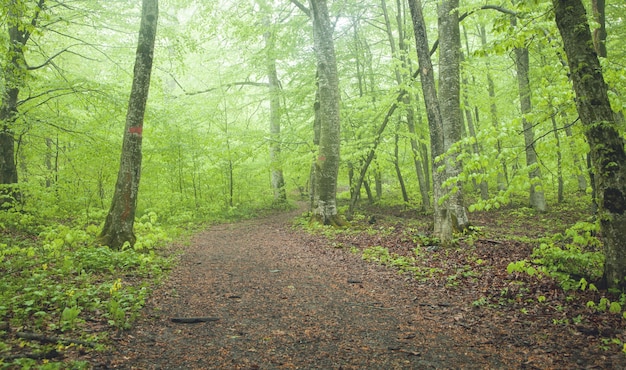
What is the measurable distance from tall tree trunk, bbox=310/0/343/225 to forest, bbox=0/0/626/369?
5 cm

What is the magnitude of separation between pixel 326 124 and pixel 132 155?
6530 millimetres

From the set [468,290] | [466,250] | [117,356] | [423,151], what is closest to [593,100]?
[468,290]

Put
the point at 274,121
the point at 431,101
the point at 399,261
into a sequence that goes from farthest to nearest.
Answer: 1. the point at 274,121
2. the point at 431,101
3. the point at 399,261

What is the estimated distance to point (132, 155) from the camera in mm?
7754

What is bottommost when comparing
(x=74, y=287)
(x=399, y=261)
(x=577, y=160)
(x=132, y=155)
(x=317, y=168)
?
(x=399, y=261)

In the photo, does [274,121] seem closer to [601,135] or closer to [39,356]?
[601,135]

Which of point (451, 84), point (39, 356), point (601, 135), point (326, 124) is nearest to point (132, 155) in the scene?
point (39, 356)

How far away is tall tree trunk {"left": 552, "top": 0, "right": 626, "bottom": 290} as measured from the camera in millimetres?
4062

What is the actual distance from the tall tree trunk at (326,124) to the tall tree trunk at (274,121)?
8.97 ft

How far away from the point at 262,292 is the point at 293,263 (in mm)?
2174

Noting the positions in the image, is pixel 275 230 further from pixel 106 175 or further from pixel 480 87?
pixel 480 87

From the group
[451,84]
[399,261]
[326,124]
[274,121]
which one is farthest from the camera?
[274,121]

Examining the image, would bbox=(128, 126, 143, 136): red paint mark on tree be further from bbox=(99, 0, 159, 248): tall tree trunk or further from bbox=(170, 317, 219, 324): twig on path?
bbox=(170, 317, 219, 324): twig on path

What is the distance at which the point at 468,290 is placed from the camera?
212 inches
